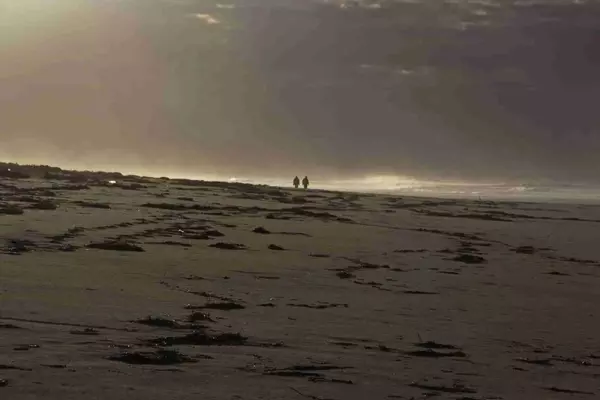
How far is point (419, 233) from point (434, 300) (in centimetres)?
953

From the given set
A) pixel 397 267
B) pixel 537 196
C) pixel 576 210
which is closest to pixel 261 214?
pixel 397 267

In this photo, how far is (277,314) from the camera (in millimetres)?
8305

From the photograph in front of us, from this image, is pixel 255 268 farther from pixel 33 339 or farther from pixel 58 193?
pixel 58 193

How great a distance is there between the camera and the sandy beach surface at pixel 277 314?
589 centimetres

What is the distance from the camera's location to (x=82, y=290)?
8516mm

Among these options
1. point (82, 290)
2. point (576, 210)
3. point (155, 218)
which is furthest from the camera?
point (576, 210)

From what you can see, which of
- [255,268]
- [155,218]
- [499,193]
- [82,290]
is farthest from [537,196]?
[82,290]

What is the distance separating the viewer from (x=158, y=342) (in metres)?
6.67

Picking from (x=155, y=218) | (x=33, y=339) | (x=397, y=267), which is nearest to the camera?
(x=33, y=339)

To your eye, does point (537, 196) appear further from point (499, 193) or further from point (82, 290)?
point (82, 290)

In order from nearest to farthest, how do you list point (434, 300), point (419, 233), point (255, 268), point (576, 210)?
point (434, 300), point (255, 268), point (419, 233), point (576, 210)

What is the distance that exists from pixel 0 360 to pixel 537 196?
48807mm

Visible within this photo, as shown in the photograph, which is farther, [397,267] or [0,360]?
[397,267]

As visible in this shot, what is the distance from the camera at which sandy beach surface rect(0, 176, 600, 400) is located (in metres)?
5.89
